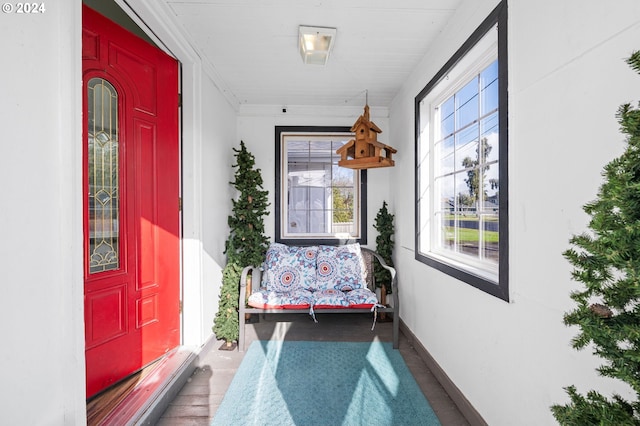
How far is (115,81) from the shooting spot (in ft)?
6.54

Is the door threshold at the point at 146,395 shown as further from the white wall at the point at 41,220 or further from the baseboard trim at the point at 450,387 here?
the baseboard trim at the point at 450,387

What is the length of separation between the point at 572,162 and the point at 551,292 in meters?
0.54

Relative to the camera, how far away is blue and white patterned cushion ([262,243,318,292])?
10.9 ft

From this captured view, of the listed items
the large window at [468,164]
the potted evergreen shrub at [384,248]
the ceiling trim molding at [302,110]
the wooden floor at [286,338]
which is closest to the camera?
the large window at [468,164]

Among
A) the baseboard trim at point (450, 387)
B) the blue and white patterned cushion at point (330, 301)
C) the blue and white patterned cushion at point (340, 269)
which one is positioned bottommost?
the baseboard trim at point (450, 387)

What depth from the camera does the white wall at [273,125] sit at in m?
3.86

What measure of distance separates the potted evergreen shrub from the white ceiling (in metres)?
1.51

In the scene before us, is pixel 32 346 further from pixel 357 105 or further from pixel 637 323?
pixel 357 105

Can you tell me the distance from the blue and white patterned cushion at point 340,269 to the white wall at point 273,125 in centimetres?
47

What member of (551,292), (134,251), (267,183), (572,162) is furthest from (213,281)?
(572,162)

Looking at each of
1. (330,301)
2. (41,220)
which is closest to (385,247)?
(330,301)

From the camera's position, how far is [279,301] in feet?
9.48

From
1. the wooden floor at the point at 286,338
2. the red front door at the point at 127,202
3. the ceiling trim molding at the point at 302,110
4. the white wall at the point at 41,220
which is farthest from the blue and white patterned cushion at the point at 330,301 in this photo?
the ceiling trim molding at the point at 302,110

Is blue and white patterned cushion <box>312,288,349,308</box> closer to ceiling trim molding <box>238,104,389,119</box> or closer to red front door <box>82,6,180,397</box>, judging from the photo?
red front door <box>82,6,180,397</box>
